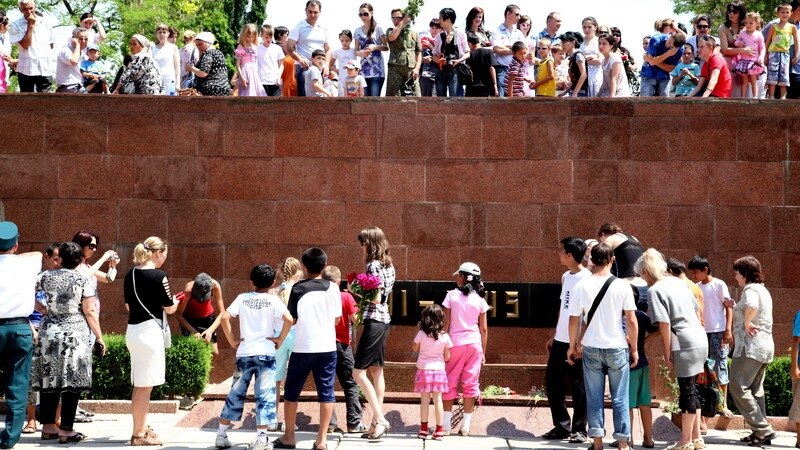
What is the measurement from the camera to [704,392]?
11203 millimetres

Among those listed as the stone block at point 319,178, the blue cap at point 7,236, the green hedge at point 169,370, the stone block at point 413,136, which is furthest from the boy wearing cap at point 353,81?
the blue cap at point 7,236

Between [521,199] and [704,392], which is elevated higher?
[521,199]

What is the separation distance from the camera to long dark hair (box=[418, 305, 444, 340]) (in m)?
11.4

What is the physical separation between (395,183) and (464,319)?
360 cm

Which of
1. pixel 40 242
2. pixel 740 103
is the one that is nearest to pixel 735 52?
pixel 740 103

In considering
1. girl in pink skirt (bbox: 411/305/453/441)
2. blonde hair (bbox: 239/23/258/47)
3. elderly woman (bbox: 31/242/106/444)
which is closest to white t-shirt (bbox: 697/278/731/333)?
girl in pink skirt (bbox: 411/305/453/441)

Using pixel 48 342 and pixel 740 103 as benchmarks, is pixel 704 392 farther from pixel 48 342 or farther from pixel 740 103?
pixel 48 342

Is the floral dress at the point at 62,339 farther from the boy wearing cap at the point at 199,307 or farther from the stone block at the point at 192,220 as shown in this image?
the stone block at the point at 192,220

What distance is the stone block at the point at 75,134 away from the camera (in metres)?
15.1

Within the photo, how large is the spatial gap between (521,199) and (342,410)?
13.0 feet

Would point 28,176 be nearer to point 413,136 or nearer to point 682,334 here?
point 413,136

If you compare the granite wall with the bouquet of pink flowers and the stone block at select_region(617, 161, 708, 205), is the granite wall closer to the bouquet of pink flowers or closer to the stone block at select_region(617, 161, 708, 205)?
the stone block at select_region(617, 161, 708, 205)

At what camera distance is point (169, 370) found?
41.6ft

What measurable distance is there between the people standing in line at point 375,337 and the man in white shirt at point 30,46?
682 centimetres
